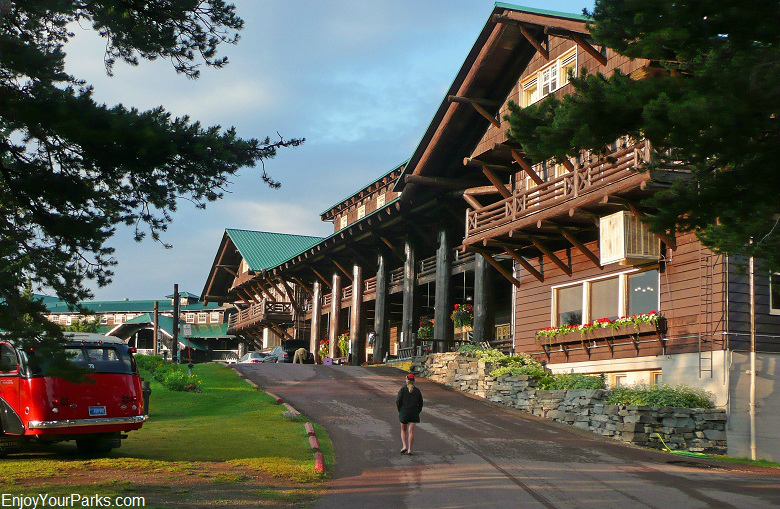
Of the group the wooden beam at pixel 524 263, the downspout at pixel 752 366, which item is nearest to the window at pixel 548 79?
the wooden beam at pixel 524 263

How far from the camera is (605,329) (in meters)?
23.7

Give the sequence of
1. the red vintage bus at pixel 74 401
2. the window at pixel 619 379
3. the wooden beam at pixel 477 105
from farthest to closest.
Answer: the wooden beam at pixel 477 105 → the window at pixel 619 379 → the red vintage bus at pixel 74 401

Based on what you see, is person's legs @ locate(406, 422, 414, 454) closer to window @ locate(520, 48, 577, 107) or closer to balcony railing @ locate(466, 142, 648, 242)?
balcony railing @ locate(466, 142, 648, 242)

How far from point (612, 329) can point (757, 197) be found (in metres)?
13.4

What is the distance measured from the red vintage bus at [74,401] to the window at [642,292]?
43.8 ft

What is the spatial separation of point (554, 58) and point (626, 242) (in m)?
8.13

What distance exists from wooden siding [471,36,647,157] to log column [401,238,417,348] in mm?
8712

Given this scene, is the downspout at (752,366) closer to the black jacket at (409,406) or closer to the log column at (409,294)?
the black jacket at (409,406)

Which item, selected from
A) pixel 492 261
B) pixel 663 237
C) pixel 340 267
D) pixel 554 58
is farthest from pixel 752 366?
pixel 340 267

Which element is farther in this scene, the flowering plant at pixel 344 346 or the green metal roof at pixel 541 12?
the flowering plant at pixel 344 346

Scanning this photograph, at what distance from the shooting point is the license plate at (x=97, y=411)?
15.4m

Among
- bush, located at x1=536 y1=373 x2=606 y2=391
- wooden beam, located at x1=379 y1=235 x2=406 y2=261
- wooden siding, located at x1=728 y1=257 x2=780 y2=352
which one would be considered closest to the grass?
bush, located at x1=536 y1=373 x2=606 y2=391

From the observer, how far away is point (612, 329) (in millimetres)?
23391

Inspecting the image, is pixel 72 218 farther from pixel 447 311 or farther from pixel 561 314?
pixel 447 311
